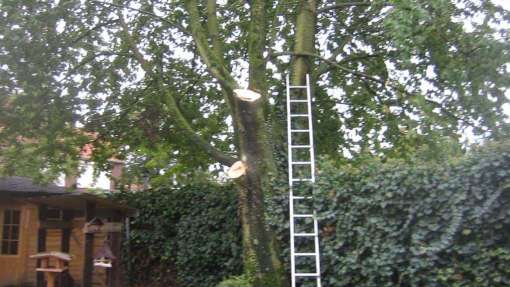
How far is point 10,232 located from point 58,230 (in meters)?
1.62

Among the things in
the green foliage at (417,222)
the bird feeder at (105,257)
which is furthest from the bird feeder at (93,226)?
the green foliage at (417,222)

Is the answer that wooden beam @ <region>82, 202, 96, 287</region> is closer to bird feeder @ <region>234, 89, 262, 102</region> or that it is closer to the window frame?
bird feeder @ <region>234, 89, 262, 102</region>

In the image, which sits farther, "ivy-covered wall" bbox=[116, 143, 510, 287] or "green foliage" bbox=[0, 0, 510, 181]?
"green foliage" bbox=[0, 0, 510, 181]

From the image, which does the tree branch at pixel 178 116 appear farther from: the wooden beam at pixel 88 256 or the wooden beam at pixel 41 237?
the wooden beam at pixel 41 237

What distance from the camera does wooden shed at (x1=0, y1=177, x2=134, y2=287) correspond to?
1318 centimetres

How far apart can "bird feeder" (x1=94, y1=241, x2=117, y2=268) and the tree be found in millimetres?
2296

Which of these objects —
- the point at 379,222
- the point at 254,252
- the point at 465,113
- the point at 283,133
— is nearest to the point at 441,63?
the point at 465,113

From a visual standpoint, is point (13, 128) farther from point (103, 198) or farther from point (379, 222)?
point (379, 222)

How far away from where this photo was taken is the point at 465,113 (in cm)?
1150

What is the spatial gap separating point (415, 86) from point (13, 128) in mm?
8458

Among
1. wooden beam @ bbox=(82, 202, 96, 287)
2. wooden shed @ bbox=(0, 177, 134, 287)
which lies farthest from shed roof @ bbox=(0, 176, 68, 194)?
wooden beam @ bbox=(82, 202, 96, 287)

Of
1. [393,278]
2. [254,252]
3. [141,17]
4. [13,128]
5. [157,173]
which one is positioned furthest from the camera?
[157,173]

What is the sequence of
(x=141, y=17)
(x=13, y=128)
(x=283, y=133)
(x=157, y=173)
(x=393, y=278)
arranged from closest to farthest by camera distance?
(x=393, y=278), (x=283, y=133), (x=13, y=128), (x=141, y=17), (x=157, y=173)

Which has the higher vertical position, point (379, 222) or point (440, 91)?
point (440, 91)
